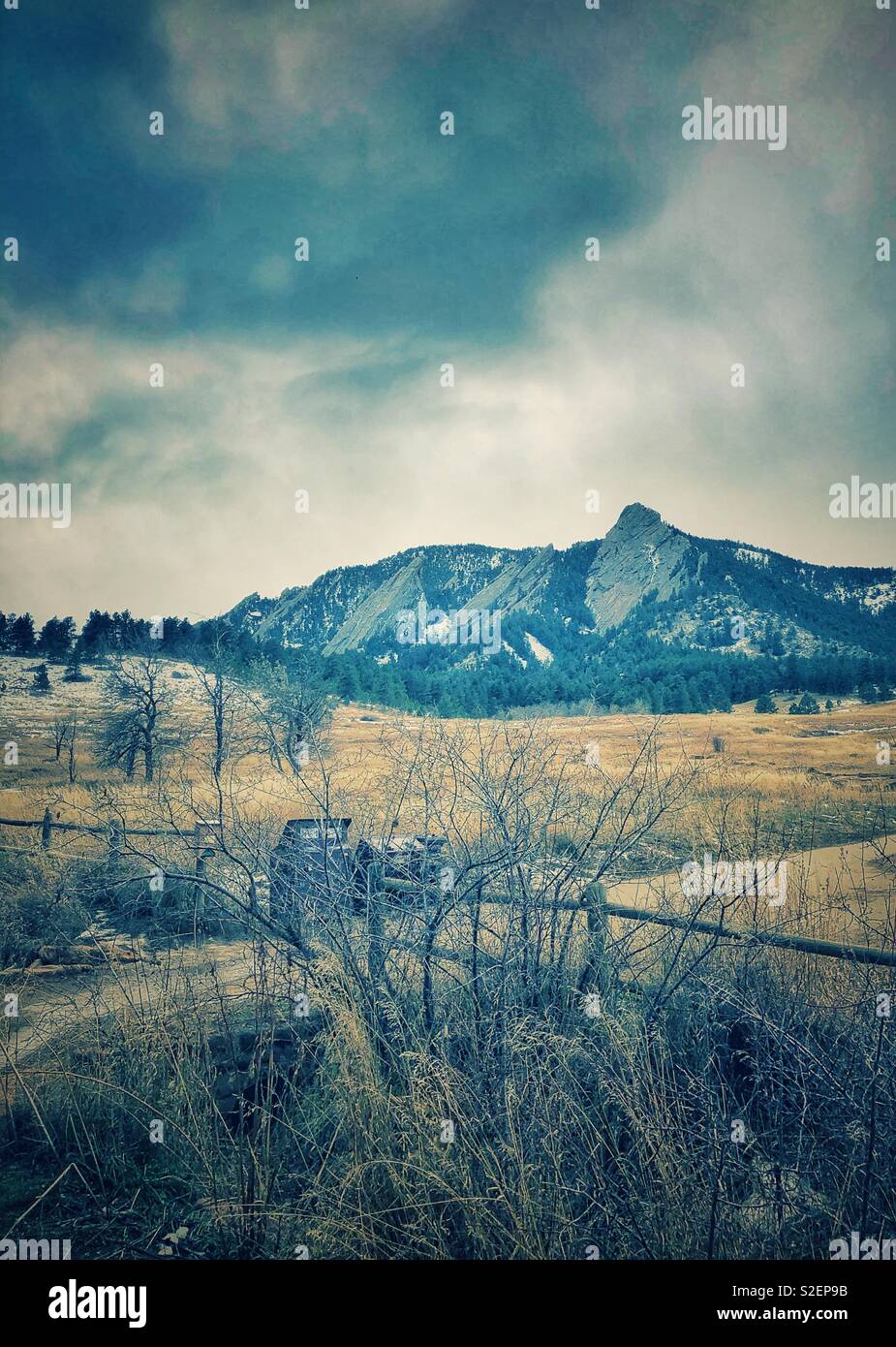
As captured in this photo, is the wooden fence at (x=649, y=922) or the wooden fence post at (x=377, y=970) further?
the wooden fence at (x=649, y=922)

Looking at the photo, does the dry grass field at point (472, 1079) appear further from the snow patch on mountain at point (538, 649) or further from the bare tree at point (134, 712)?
the snow patch on mountain at point (538, 649)

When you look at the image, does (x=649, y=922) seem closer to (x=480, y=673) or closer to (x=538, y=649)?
(x=480, y=673)

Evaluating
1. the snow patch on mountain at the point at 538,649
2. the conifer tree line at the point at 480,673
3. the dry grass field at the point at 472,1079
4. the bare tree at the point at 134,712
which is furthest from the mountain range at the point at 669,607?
the dry grass field at the point at 472,1079

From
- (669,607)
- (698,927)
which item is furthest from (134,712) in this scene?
(669,607)

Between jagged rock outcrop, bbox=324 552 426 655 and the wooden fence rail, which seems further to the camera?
jagged rock outcrop, bbox=324 552 426 655

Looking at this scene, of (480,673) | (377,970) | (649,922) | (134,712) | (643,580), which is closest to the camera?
(377,970)

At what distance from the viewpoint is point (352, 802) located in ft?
24.9

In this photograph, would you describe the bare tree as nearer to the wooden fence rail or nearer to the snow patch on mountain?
the wooden fence rail

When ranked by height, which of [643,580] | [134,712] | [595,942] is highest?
[643,580]

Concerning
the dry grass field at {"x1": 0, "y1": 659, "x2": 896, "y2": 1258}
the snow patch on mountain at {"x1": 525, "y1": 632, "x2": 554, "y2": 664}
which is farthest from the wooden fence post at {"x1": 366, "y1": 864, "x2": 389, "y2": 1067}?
the snow patch on mountain at {"x1": 525, "y1": 632, "x2": 554, "y2": 664}

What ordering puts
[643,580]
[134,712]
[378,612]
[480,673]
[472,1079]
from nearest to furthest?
[472,1079], [134,712], [480,673], [378,612], [643,580]
